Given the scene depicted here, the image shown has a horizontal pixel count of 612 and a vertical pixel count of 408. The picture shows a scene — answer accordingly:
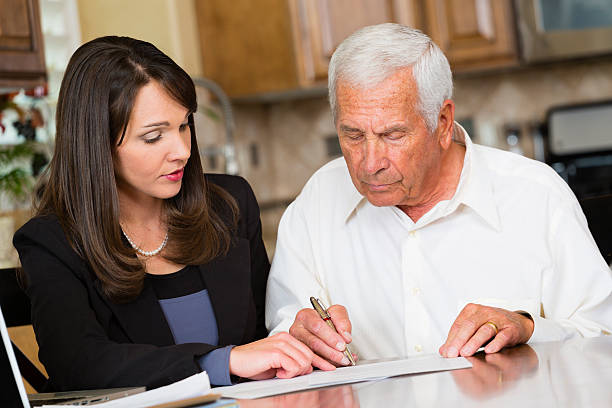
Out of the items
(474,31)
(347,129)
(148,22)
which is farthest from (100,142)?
(474,31)

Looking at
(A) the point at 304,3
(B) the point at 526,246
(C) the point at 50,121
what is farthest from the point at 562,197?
(A) the point at 304,3

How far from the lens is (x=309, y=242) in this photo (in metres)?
1.77

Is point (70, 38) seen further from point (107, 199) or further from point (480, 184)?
point (480, 184)

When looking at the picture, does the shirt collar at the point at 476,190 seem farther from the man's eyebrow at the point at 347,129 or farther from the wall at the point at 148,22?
the wall at the point at 148,22

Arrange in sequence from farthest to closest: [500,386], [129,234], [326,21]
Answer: [326,21] → [129,234] → [500,386]

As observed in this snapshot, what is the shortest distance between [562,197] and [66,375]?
970mm

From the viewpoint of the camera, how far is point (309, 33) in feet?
13.1

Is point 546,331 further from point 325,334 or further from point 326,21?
point 326,21

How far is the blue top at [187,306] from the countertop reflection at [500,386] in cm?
54

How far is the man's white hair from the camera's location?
1.49 m

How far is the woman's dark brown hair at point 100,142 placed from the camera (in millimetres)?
1580

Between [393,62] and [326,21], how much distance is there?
257 centimetres

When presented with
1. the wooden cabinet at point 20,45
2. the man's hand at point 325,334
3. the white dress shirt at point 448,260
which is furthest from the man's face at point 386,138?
the wooden cabinet at point 20,45

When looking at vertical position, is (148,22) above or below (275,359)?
above
